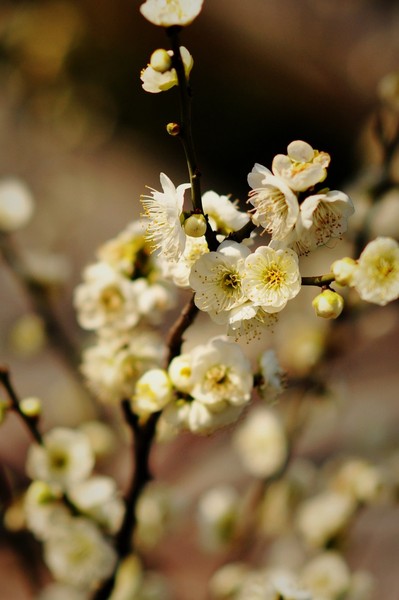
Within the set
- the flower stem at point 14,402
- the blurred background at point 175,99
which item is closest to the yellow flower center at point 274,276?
the flower stem at point 14,402

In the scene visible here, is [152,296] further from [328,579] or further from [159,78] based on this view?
[328,579]

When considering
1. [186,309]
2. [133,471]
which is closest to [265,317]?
[186,309]

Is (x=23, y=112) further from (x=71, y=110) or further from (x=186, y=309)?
(x=186, y=309)

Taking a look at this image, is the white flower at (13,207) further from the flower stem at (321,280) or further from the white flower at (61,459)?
the flower stem at (321,280)

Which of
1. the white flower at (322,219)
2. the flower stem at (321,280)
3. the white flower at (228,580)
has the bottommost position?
the white flower at (228,580)

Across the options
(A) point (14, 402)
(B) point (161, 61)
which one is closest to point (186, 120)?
(B) point (161, 61)
